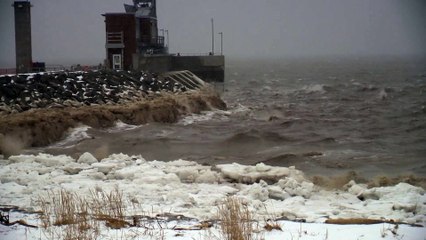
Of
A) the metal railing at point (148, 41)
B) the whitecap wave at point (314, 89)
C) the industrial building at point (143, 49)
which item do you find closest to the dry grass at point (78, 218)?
the industrial building at point (143, 49)

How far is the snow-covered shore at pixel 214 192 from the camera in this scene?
23.3ft

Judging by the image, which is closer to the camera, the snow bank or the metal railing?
the snow bank

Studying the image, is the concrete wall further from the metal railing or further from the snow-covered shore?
the snow-covered shore

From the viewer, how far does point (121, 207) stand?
7484mm

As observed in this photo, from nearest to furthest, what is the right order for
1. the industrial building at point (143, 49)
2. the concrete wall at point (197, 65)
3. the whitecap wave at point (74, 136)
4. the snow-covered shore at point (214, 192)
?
the snow-covered shore at point (214, 192) → the whitecap wave at point (74, 136) → the industrial building at point (143, 49) → the concrete wall at point (197, 65)

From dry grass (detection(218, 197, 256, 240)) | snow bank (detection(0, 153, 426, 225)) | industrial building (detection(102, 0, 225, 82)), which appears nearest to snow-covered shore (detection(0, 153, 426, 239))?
snow bank (detection(0, 153, 426, 225))

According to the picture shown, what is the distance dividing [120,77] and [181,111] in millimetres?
5325

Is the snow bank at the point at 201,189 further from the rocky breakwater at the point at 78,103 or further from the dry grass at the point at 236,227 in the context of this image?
the rocky breakwater at the point at 78,103

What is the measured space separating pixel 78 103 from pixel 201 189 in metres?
14.4

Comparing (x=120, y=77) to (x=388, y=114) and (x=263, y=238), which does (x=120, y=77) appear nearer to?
(x=388, y=114)

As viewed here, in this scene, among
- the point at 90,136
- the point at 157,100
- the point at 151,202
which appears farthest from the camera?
the point at 157,100

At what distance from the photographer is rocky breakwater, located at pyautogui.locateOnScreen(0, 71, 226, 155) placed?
1780 cm

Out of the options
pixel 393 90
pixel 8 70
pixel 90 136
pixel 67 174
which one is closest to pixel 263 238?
pixel 67 174

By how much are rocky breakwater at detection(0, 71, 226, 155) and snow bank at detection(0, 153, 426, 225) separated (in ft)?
18.2
